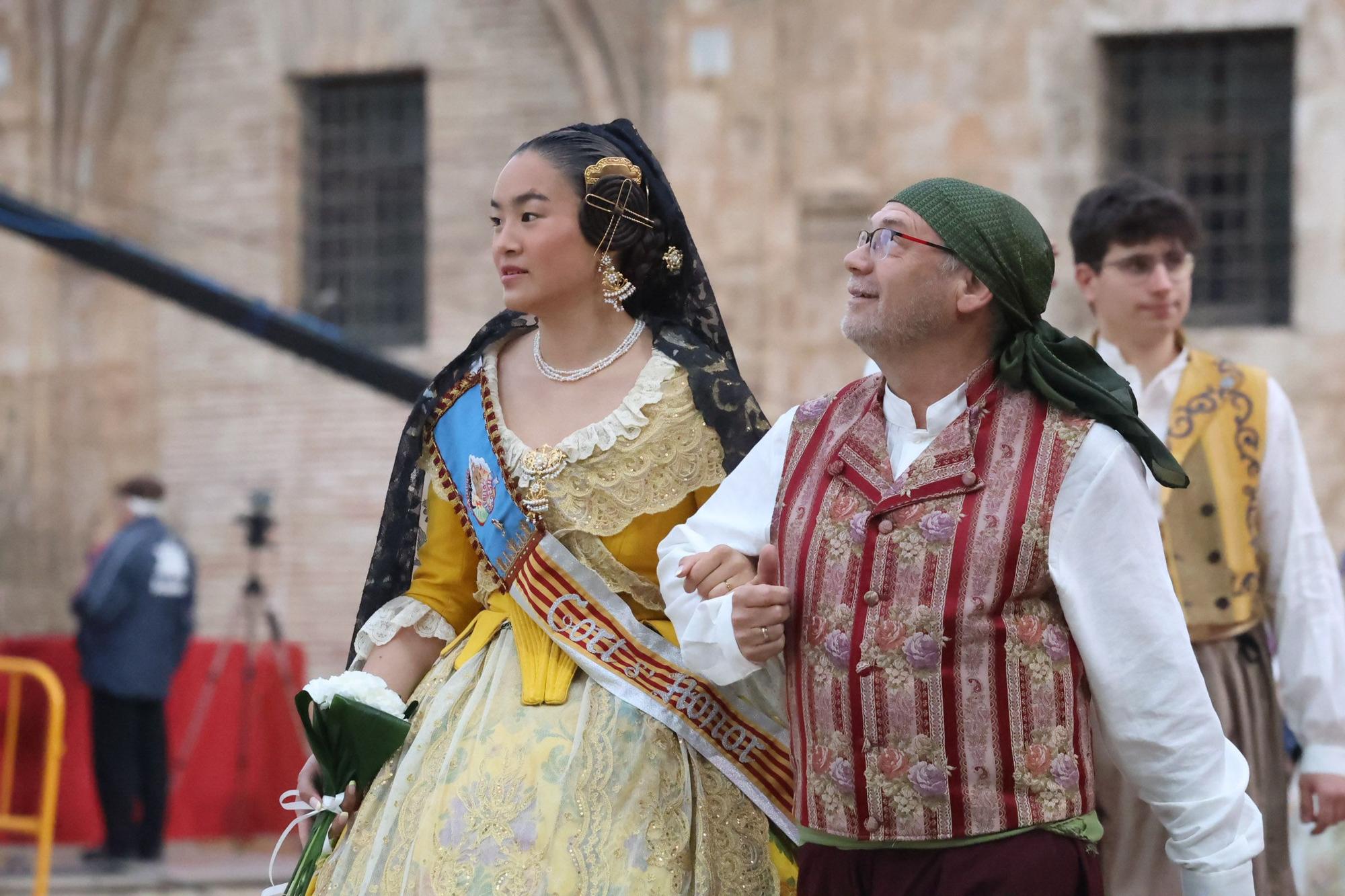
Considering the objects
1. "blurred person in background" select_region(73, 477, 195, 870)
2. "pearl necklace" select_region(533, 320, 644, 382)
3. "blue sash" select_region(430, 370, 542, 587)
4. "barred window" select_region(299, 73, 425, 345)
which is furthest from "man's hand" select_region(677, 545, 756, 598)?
"barred window" select_region(299, 73, 425, 345)

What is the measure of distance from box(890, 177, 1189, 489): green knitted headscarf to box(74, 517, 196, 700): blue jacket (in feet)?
22.4

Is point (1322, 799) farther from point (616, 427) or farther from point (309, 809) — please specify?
point (309, 809)

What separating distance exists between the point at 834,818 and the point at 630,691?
652 millimetres

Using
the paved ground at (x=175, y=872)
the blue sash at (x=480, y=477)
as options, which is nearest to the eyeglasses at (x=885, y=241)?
the blue sash at (x=480, y=477)

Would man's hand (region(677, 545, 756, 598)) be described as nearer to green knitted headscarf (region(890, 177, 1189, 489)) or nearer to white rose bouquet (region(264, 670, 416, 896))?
green knitted headscarf (region(890, 177, 1189, 489))

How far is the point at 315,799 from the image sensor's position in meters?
3.47

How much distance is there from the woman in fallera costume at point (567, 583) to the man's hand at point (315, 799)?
0.03 metres

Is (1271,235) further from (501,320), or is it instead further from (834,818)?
(834,818)

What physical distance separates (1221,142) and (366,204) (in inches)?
191

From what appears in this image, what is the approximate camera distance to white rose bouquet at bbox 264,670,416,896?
3.34 m

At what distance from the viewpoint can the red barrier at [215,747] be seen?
9.93m

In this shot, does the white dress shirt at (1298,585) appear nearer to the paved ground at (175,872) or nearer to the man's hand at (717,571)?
the man's hand at (717,571)

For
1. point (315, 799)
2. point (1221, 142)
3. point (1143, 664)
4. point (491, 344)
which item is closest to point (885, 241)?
point (1143, 664)

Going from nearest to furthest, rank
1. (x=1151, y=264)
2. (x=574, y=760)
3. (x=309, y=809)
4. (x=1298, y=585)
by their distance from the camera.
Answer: (x=574, y=760) < (x=309, y=809) < (x=1298, y=585) < (x=1151, y=264)
